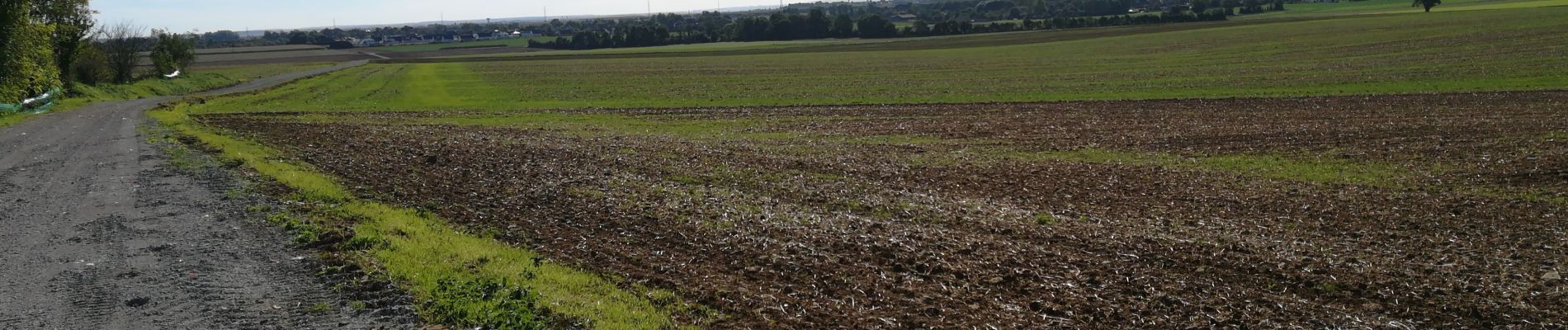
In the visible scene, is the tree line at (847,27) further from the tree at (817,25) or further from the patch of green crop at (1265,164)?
the patch of green crop at (1265,164)

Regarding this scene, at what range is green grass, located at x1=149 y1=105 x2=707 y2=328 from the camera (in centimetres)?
930

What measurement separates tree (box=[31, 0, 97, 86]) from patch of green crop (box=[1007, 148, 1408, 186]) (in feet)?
152

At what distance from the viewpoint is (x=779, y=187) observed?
1800 cm

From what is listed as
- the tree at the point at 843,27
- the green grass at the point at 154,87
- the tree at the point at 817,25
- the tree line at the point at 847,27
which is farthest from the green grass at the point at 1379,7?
the green grass at the point at 154,87

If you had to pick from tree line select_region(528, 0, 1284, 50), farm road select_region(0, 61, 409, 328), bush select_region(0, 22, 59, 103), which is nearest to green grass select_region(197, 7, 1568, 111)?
bush select_region(0, 22, 59, 103)

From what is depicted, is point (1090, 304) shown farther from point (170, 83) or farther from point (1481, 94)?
point (170, 83)

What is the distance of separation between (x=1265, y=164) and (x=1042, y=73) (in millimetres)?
38416

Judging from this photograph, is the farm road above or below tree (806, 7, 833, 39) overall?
below

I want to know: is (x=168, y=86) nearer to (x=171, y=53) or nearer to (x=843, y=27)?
(x=171, y=53)

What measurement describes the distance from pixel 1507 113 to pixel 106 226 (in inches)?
1238

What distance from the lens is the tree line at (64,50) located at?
3966 centimetres

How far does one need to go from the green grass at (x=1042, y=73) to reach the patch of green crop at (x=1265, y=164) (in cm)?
1885

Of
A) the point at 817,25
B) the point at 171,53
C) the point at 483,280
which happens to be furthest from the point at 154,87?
the point at 817,25

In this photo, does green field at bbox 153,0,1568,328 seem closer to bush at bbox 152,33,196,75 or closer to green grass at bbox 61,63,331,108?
green grass at bbox 61,63,331,108
